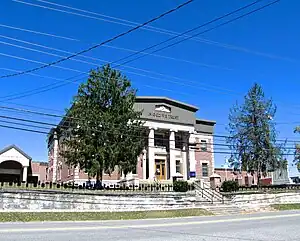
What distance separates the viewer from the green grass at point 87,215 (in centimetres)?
1894

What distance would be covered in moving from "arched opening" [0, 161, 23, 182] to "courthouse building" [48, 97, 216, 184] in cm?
529

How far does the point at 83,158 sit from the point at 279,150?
73.6 feet

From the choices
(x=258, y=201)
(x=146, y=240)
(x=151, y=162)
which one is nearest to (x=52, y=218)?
(x=146, y=240)

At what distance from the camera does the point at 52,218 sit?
19.4 meters

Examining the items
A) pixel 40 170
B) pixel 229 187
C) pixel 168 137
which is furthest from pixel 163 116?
pixel 40 170

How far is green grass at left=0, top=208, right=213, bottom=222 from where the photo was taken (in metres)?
18.9

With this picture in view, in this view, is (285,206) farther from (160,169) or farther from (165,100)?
(165,100)

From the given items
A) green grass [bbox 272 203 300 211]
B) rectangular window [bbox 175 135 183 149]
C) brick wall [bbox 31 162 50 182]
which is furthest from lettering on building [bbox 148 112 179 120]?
brick wall [bbox 31 162 50 182]

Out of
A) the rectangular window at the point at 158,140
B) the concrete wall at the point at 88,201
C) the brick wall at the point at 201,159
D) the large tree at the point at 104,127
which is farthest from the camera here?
the brick wall at the point at 201,159

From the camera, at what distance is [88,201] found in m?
24.0

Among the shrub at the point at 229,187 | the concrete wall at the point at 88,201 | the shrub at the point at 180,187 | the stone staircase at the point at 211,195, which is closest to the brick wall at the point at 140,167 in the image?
the stone staircase at the point at 211,195

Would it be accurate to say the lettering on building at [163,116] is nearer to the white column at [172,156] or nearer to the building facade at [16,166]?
the white column at [172,156]

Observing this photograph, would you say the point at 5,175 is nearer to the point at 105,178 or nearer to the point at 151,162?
the point at 105,178

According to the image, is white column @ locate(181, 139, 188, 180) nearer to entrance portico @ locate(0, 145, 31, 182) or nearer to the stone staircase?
the stone staircase
